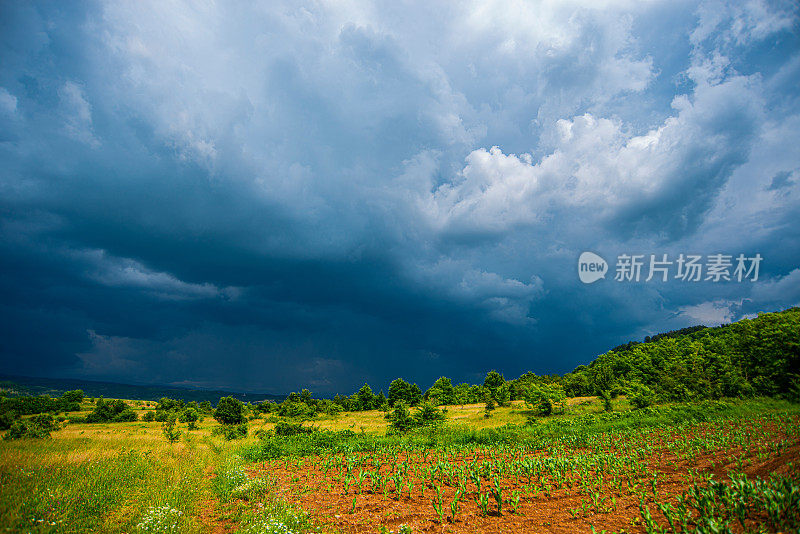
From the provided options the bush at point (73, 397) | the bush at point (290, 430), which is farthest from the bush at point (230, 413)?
the bush at point (73, 397)

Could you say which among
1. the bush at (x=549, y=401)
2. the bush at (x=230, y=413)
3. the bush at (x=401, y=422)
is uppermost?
the bush at (x=549, y=401)

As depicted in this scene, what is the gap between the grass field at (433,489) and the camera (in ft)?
26.1

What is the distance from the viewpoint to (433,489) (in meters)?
11.9

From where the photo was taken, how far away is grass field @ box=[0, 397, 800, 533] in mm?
7957

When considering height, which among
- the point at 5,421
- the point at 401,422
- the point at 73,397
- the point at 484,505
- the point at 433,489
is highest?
the point at 484,505

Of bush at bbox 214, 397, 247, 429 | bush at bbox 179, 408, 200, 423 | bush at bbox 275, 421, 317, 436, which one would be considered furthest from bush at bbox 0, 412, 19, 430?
bush at bbox 275, 421, 317, 436

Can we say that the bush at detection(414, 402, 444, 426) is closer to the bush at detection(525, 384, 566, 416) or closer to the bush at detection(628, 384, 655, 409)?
the bush at detection(525, 384, 566, 416)

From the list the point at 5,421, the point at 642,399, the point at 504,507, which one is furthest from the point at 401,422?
the point at 5,421

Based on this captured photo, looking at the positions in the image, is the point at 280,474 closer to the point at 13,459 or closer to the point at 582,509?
the point at 13,459

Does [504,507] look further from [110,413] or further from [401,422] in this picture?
[110,413]

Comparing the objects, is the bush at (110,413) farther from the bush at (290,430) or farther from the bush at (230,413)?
the bush at (290,430)

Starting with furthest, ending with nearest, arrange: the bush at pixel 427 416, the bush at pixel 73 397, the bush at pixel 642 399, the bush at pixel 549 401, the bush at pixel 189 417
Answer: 1. the bush at pixel 73 397
2. the bush at pixel 189 417
3. the bush at pixel 549 401
4. the bush at pixel 642 399
5. the bush at pixel 427 416

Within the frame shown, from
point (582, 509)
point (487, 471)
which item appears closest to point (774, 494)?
point (582, 509)

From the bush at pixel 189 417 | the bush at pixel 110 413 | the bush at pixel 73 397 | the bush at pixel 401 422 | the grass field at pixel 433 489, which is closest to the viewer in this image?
the grass field at pixel 433 489
